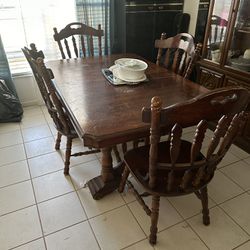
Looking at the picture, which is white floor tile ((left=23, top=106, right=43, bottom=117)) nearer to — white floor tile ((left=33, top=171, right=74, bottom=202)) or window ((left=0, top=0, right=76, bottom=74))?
window ((left=0, top=0, right=76, bottom=74))

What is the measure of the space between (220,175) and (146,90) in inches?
37.8

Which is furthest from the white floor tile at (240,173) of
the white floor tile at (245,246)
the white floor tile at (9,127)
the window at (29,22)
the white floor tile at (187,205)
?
the window at (29,22)

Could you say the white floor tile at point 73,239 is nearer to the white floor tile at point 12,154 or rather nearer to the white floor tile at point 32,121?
the white floor tile at point 12,154

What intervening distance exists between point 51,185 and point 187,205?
0.99 metres

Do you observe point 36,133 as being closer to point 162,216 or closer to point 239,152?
point 162,216

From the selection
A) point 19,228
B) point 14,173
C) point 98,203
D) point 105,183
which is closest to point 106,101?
point 105,183

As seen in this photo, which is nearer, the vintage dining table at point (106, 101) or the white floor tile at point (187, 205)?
the vintage dining table at point (106, 101)

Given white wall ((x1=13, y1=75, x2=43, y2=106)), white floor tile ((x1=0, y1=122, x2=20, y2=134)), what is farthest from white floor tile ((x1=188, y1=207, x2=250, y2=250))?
white wall ((x1=13, y1=75, x2=43, y2=106))

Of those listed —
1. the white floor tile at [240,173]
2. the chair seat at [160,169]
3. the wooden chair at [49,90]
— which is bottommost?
the white floor tile at [240,173]

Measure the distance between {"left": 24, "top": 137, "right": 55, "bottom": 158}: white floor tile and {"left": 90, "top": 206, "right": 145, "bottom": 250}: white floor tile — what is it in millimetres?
908

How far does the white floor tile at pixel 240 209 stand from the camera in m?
1.48

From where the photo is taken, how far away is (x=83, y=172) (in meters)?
1.88

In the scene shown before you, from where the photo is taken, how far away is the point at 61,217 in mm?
1501

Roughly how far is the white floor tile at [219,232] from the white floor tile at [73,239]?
2.07 ft
